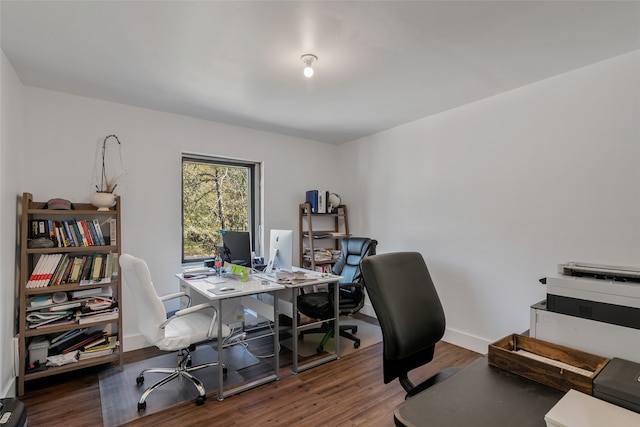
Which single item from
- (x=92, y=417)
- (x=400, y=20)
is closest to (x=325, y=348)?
(x=92, y=417)

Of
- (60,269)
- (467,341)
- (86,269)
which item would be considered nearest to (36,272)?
(60,269)

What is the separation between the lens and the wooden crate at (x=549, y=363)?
95 centimetres

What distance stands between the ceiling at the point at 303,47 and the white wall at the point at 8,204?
0.69ft

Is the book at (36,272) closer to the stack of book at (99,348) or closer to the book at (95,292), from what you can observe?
the book at (95,292)

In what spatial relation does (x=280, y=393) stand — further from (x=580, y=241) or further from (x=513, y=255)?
(x=580, y=241)

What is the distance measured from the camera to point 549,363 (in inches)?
42.2

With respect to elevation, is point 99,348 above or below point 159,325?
below

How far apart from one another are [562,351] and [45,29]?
10.1ft

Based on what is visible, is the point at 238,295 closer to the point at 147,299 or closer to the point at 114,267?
the point at 147,299

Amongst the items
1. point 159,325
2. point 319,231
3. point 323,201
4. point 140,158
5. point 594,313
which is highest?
point 140,158

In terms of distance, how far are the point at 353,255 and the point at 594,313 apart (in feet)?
7.48

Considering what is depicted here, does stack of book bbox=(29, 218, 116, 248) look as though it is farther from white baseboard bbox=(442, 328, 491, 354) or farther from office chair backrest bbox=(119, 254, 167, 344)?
white baseboard bbox=(442, 328, 491, 354)

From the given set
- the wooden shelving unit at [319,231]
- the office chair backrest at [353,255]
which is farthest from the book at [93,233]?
the office chair backrest at [353,255]

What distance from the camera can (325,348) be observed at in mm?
3143
